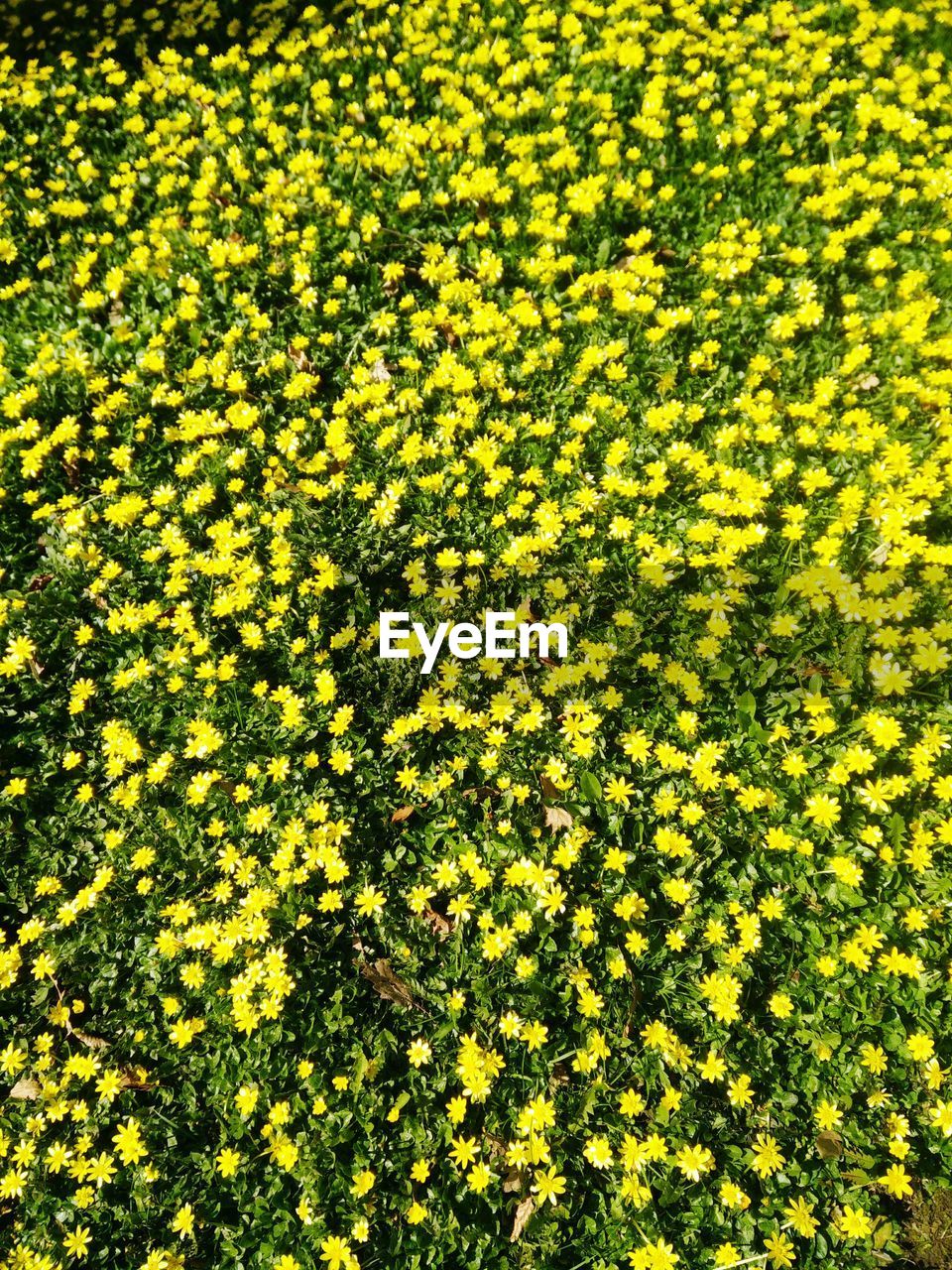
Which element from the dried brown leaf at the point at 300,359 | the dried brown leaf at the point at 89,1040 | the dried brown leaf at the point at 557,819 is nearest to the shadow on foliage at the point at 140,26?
the dried brown leaf at the point at 300,359

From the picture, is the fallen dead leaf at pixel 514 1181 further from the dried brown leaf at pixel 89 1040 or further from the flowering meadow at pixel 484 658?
the dried brown leaf at pixel 89 1040

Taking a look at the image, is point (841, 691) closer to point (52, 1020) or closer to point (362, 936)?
point (362, 936)

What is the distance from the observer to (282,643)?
345 cm

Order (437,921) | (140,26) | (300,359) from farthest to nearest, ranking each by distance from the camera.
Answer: (140,26)
(300,359)
(437,921)

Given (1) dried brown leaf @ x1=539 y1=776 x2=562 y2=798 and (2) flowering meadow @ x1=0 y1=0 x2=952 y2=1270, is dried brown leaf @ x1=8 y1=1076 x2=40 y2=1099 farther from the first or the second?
(1) dried brown leaf @ x1=539 y1=776 x2=562 y2=798

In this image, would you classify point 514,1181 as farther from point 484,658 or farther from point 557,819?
point 484,658

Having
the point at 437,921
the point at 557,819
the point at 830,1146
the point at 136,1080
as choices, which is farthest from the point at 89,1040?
the point at 830,1146

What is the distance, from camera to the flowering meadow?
254 cm

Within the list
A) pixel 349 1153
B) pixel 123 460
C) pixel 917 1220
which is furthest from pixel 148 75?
pixel 917 1220

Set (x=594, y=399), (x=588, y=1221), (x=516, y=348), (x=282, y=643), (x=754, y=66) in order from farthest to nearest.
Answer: (x=754, y=66) < (x=516, y=348) < (x=594, y=399) < (x=282, y=643) < (x=588, y=1221)

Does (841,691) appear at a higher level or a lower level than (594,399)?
lower

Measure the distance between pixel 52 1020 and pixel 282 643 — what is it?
168 centimetres

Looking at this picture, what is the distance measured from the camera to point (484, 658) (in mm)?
3277

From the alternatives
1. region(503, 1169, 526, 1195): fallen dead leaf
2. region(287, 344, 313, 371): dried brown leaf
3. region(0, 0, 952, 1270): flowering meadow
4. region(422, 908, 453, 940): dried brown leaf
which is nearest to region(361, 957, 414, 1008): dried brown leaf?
region(0, 0, 952, 1270): flowering meadow
